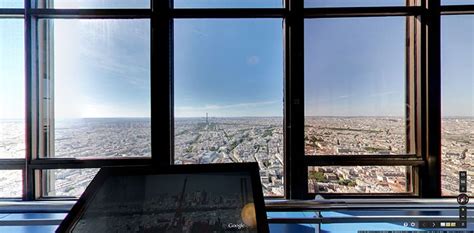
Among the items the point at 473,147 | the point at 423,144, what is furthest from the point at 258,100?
the point at 473,147

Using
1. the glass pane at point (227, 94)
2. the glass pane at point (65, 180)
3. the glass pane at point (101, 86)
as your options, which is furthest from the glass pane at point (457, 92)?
the glass pane at point (65, 180)

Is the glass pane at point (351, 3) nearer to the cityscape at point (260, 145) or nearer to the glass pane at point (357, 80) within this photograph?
the glass pane at point (357, 80)

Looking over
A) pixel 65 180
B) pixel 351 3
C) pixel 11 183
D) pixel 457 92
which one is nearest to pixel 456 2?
pixel 457 92

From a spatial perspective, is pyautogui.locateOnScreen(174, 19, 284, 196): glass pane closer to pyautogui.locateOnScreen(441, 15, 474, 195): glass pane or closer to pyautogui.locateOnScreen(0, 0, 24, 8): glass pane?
pyautogui.locateOnScreen(0, 0, 24, 8): glass pane

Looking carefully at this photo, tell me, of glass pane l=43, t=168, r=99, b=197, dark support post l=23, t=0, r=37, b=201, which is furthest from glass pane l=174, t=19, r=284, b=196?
dark support post l=23, t=0, r=37, b=201

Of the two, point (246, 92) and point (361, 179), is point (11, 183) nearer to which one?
point (246, 92)

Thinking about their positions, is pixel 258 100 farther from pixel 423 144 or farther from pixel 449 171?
pixel 449 171
